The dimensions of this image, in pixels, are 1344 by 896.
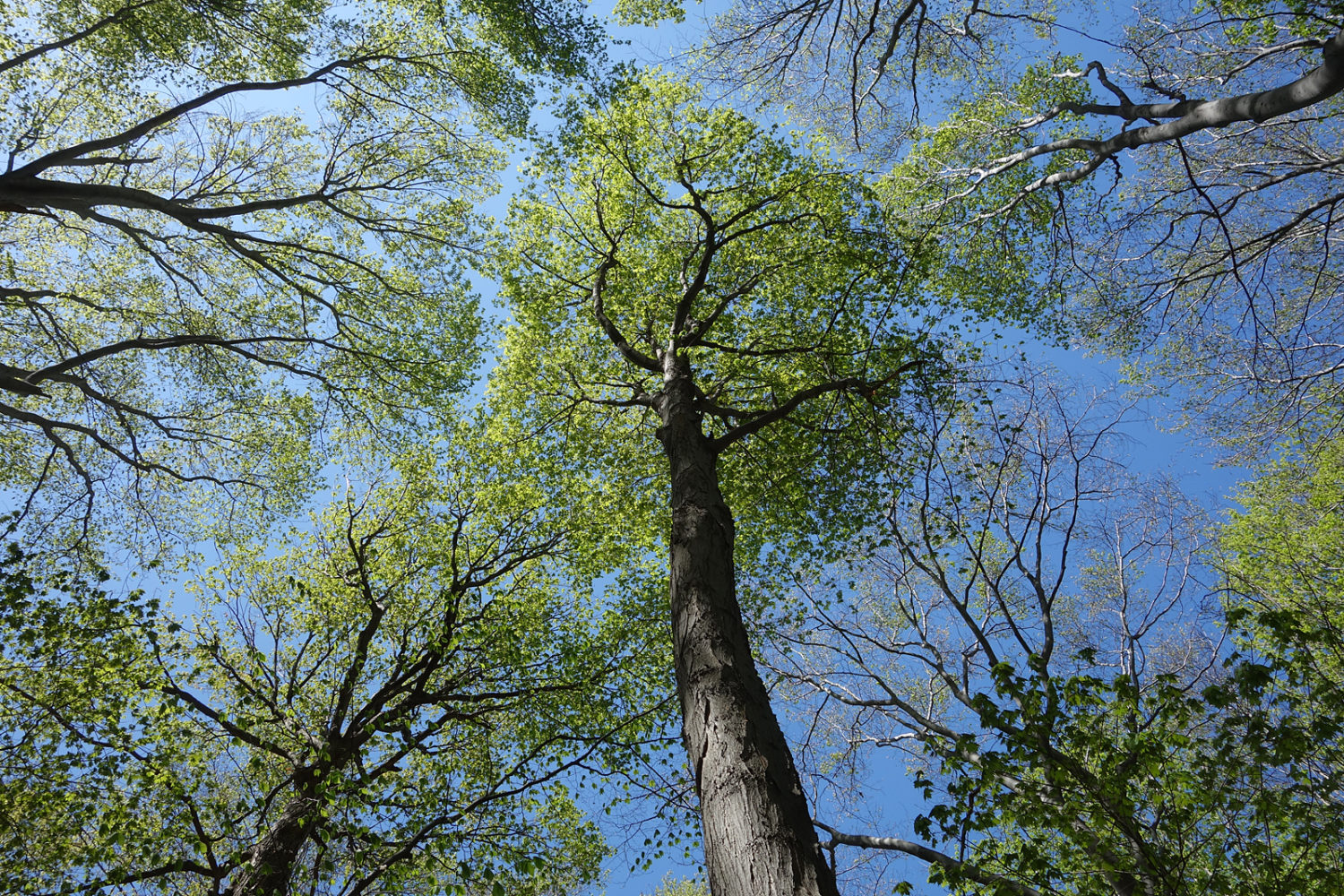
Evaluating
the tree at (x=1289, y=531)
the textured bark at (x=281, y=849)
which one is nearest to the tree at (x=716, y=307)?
the textured bark at (x=281, y=849)

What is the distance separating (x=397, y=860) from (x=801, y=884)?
655 centimetres

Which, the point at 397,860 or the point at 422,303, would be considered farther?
the point at 422,303

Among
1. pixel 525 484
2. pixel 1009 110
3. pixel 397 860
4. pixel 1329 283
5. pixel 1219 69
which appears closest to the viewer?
pixel 397 860

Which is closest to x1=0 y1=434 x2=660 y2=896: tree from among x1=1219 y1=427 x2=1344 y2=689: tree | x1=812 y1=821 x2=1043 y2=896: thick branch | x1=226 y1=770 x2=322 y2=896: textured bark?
x1=226 y1=770 x2=322 y2=896: textured bark

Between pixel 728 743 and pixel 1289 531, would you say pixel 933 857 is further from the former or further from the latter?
pixel 1289 531

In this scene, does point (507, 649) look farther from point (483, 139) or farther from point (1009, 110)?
point (1009, 110)

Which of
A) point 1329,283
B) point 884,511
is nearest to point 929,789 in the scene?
point 884,511

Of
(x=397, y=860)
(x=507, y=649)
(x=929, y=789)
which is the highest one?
(x=507, y=649)

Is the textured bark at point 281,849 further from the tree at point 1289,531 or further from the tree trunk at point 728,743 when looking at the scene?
the tree at point 1289,531

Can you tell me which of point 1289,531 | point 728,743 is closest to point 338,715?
point 728,743

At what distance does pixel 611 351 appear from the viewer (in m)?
12.7

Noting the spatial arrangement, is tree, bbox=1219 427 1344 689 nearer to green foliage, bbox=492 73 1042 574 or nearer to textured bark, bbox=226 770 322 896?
green foliage, bbox=492 73 1042 574

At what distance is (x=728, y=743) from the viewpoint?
3.68m

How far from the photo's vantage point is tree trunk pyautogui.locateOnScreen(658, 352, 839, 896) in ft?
10.3
